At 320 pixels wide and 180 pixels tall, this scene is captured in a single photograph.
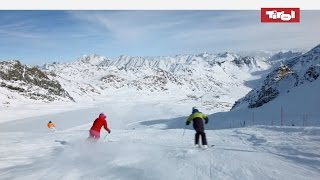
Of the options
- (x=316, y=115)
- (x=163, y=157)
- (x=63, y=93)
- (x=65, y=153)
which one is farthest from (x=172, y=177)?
(x=63, y=93)

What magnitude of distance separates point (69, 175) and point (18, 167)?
3032 mm

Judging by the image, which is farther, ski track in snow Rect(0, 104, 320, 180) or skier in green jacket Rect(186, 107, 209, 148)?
skier in green jacket Rect(186, 107, 209, 148)

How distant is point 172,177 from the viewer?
10.3m

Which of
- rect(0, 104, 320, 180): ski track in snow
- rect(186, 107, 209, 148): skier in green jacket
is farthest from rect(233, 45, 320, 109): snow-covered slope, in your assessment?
rect(186, 107, 209, 148): skier in green jacket

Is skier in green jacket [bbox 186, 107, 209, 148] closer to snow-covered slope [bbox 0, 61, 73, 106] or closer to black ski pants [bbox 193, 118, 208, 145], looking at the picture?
black ski pants [bbox 193, 118, 208, 145]

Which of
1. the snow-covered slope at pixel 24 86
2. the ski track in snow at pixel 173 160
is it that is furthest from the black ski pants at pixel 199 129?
the snow-covered slope at pixel 24 86

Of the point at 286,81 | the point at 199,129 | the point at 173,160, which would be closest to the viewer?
the point at 173,160

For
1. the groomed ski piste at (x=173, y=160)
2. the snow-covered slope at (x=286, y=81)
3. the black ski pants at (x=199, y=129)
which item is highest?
the snow-covered slope at (x=286, y=81)

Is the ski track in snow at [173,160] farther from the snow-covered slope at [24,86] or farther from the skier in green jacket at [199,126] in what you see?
the snow-covered slope at [24,86]

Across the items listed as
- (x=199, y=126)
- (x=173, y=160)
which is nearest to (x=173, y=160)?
(x=173, y=160)

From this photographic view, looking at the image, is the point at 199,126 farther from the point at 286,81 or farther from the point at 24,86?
the point at 24,86

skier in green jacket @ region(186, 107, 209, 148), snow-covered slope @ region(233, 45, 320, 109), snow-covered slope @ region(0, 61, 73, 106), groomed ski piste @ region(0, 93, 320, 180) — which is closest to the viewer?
groomed ski piste @ region(0, 93, 320, 180)

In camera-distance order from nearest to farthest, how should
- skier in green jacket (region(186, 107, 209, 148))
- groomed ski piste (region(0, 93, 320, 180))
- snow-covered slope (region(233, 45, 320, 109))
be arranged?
groomed ski piste (region(0, 93, 320, 180))
skier in green jacket (region(186, 107, 209, 148))
snow-covered slope (region(233, 45, 320, 109))

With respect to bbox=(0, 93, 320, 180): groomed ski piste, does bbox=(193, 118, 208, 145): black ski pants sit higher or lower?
higher
